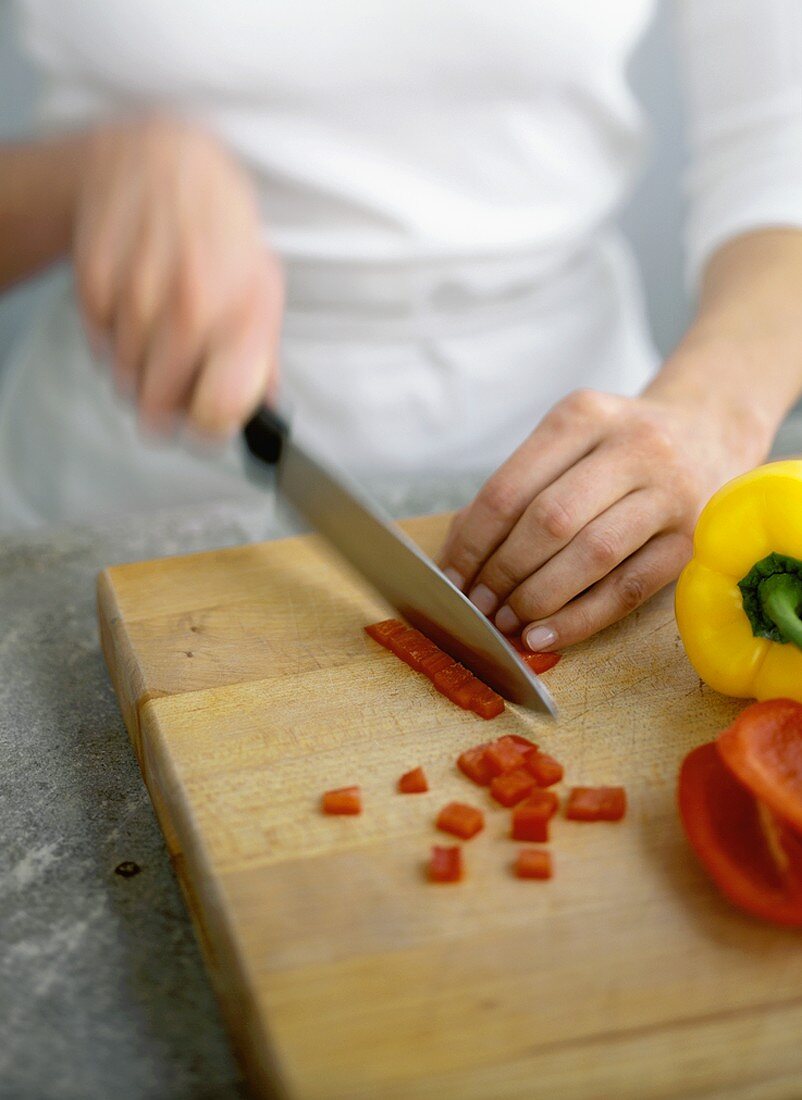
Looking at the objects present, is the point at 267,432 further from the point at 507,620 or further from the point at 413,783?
the point at 413,783

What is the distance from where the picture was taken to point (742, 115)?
1.57m

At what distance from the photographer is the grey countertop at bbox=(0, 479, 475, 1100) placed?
0.72m

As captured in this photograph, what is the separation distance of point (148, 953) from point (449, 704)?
1.00 ft

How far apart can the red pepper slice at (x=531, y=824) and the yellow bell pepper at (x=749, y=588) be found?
23 centimetres

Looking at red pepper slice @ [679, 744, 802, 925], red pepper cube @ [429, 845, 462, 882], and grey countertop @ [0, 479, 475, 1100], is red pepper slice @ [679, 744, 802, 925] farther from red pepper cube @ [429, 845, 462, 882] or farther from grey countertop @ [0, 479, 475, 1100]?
grey countertop @ [0, 479, 475, 1100]

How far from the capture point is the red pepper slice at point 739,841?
0.75 meters

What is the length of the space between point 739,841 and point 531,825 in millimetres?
138

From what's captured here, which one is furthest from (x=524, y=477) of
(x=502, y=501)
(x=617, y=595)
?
(x=617, y=595)

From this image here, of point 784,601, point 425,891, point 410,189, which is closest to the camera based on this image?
→ point 425,891

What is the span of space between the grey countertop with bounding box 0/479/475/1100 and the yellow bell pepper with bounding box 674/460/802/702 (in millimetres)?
460

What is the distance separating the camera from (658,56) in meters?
2.38

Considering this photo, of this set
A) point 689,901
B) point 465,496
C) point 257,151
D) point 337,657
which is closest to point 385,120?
point 257,151

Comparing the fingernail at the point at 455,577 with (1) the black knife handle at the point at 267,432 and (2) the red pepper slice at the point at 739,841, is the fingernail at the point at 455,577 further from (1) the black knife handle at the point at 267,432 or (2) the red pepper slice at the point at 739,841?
(2) the red pepper slice at the point at 739,841

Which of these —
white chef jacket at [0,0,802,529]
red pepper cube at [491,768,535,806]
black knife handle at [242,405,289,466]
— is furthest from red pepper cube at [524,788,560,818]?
white chef jacket at [0,0,802,529]
